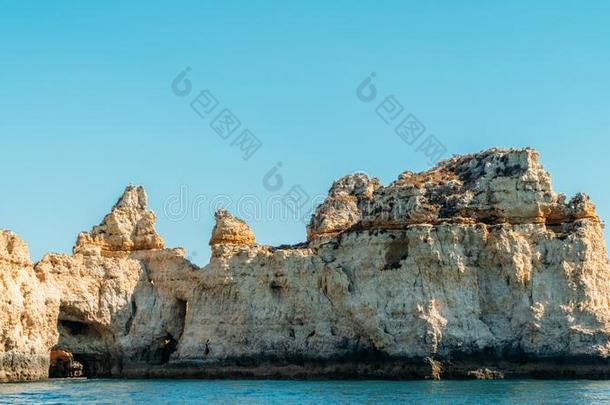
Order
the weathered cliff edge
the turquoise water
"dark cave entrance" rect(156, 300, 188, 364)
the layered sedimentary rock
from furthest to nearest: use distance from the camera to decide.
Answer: "dark cave entrance" rect(156, 300, 188, 364) → the weathered cliff edge → the layered sedimentary rock → the turquoise water

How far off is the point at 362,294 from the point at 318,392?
8.83m

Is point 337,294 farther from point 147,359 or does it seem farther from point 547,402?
point 547,402

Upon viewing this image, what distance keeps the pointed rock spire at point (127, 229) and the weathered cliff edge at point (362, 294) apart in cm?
9

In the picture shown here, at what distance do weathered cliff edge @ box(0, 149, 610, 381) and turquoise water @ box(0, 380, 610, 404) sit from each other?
191 centimetres

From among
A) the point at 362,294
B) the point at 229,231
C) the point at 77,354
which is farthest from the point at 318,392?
the point at 77,354

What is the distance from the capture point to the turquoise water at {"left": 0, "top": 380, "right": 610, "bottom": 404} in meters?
39.3

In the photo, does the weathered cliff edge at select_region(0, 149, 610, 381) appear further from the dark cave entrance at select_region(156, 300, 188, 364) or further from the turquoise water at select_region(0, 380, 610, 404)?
the turquoise water at select_region(0, 380, 610, 404)

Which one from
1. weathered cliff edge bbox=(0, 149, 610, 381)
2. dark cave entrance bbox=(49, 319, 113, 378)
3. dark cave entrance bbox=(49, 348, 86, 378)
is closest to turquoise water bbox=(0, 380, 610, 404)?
weathered cliff edge bbox=(0, 149, 610, 381)

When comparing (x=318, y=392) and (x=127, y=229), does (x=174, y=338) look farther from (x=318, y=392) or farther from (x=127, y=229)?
(x=318, y=392)

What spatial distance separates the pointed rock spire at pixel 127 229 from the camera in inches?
2331

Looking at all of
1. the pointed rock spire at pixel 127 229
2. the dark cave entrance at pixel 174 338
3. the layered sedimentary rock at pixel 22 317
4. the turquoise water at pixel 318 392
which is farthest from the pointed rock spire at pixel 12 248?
the dark cave entrance at pixel 174 338

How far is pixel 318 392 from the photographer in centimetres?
4441

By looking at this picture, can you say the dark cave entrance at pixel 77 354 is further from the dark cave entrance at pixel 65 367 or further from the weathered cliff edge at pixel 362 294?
the weathered cliff edge at pixel 362 294

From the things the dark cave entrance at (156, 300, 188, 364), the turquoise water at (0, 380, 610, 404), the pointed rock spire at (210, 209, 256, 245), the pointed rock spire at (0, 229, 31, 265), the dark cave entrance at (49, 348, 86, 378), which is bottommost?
the turquoise water at (0, 380, 610, 404)
